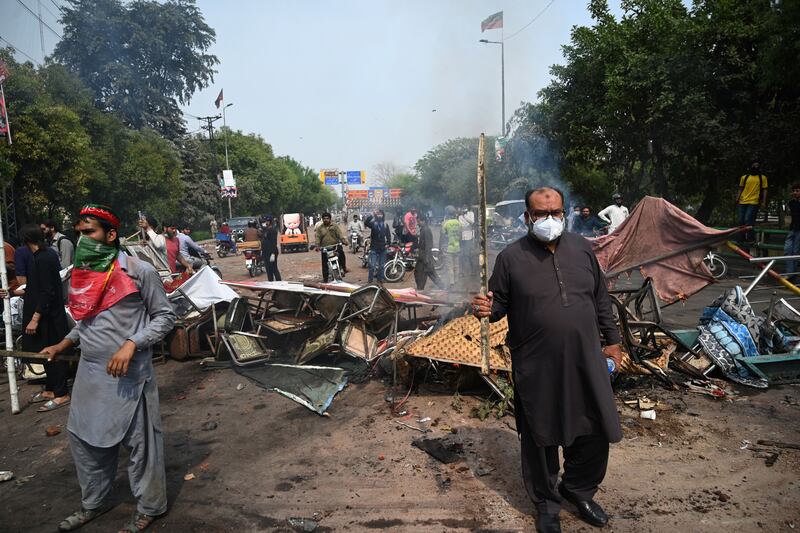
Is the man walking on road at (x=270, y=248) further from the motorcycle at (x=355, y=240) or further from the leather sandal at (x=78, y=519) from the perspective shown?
the leather sandal at (x=78, y=519)

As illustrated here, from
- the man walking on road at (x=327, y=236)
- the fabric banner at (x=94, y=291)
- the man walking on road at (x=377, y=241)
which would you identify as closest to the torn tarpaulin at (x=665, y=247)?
the fabric banner at (x=94, y=291)

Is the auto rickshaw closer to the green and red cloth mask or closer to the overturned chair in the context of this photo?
the overturned chair

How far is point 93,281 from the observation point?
2795 mm

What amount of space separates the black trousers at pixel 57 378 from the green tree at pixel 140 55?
1928 centimetres

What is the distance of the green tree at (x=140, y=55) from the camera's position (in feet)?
76.1

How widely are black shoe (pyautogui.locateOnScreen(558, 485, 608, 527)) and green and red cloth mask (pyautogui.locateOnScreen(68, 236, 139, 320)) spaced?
2.78 meters

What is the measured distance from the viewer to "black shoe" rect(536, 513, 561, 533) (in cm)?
270

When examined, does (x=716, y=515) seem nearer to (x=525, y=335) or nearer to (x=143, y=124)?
(x=525, y=335)

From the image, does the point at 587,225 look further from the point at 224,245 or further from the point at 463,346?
the point at 224,245

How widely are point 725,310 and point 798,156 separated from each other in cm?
1021

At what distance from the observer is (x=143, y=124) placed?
35625mm

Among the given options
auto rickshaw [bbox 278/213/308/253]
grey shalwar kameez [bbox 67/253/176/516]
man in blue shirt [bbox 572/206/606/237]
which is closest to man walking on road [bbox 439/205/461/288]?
man in blue shirt [bbox 572/206/606/237]

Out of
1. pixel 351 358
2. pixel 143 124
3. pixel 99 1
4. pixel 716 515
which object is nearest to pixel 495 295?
pixel 716 515

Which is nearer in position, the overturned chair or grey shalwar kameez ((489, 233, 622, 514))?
grey shalwar kameez ((489, 233, 622, 514))
